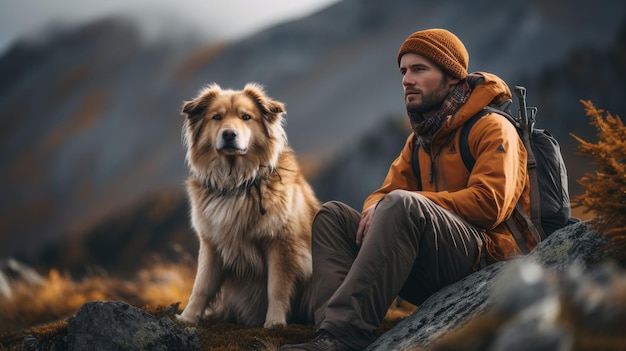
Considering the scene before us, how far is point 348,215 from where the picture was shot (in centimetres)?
361

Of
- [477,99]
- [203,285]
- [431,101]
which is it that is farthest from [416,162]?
[203,285]

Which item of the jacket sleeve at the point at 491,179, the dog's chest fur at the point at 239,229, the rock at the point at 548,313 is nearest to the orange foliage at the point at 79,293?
the dog's chest fur at the point at 239,229

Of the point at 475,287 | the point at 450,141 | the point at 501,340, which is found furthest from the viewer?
the point at 450,141

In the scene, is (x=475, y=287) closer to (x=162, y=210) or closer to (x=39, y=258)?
(x=162, y=210)

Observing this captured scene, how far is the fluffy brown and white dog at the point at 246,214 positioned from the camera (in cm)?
431

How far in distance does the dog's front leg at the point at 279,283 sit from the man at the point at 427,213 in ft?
2.72

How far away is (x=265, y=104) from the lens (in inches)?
186

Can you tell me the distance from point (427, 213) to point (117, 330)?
173 centimetres

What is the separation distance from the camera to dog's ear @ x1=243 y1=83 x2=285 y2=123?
15.5 ft

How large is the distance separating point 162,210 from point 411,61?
34.9ft

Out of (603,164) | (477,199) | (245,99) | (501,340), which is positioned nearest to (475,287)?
(477,199)

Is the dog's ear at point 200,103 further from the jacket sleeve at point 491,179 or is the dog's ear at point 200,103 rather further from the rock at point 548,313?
the rock at point 548,313

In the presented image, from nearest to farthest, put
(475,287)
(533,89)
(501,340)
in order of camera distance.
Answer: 1. (501,340)
2. (475,287)
3. (533,89)

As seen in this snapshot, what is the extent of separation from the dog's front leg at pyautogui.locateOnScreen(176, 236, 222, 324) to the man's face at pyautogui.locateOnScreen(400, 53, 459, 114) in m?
1.90
